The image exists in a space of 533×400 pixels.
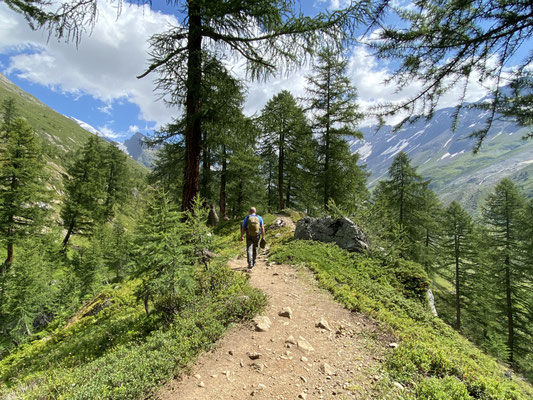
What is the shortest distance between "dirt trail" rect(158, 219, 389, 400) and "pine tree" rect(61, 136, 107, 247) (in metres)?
27.2

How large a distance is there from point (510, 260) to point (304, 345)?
86.2ft

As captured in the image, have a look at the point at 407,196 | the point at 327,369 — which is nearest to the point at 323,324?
the point at 327,369

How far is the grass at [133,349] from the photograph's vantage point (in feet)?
11.1

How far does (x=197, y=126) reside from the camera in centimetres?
657

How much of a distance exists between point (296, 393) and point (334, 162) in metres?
15.0

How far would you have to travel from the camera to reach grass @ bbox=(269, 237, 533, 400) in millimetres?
3330

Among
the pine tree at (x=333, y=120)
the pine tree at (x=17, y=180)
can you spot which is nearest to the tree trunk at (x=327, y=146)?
the pine tree at (x=333, y=120)

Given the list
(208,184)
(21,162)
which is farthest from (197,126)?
(21,162)

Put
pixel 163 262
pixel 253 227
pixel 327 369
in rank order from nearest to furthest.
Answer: pixel 327 369
pixel 163 262
pixel 253 227

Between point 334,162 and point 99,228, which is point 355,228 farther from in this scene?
point 99,228

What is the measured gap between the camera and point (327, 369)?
369 cm

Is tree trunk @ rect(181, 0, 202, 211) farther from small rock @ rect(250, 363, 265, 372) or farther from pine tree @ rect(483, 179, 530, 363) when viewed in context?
pine tree @ rect(483, 179, 530, 363)

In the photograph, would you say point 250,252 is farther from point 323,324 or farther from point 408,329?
point 408,329

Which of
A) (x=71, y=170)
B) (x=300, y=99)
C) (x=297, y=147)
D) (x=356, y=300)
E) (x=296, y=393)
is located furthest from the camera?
(x=71, y=170)
